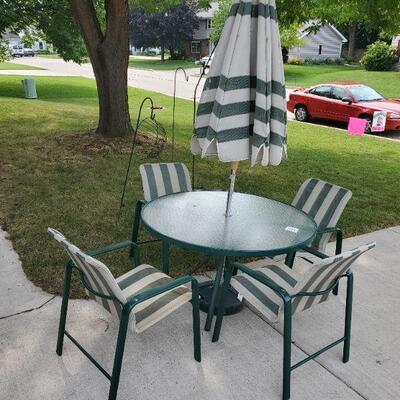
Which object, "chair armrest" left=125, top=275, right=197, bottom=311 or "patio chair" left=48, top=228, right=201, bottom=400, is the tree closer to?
"patio chair" left=48, top=228, right=201, bottom=400

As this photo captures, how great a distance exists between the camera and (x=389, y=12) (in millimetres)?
7207

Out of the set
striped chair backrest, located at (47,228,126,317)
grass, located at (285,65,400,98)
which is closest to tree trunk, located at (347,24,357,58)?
grass, located at (285,65,400,98)

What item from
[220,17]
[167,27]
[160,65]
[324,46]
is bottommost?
[160,65]

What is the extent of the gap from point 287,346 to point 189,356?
0.80 metres

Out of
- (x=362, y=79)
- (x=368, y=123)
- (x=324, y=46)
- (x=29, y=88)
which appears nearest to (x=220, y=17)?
(x=324, y=46)

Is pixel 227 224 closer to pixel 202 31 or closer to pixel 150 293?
pixel 150 293

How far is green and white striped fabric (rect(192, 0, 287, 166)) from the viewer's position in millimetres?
2820

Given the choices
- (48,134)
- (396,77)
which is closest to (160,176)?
(48,134)

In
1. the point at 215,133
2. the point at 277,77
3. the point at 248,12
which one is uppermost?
the point at 248,12

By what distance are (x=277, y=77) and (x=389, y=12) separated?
554 centimetres

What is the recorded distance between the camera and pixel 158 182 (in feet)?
14.4

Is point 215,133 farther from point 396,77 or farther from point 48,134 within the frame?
point 396,77

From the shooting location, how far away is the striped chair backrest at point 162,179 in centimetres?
426

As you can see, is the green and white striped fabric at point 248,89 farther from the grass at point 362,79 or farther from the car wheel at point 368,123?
the grass at point 362,79
